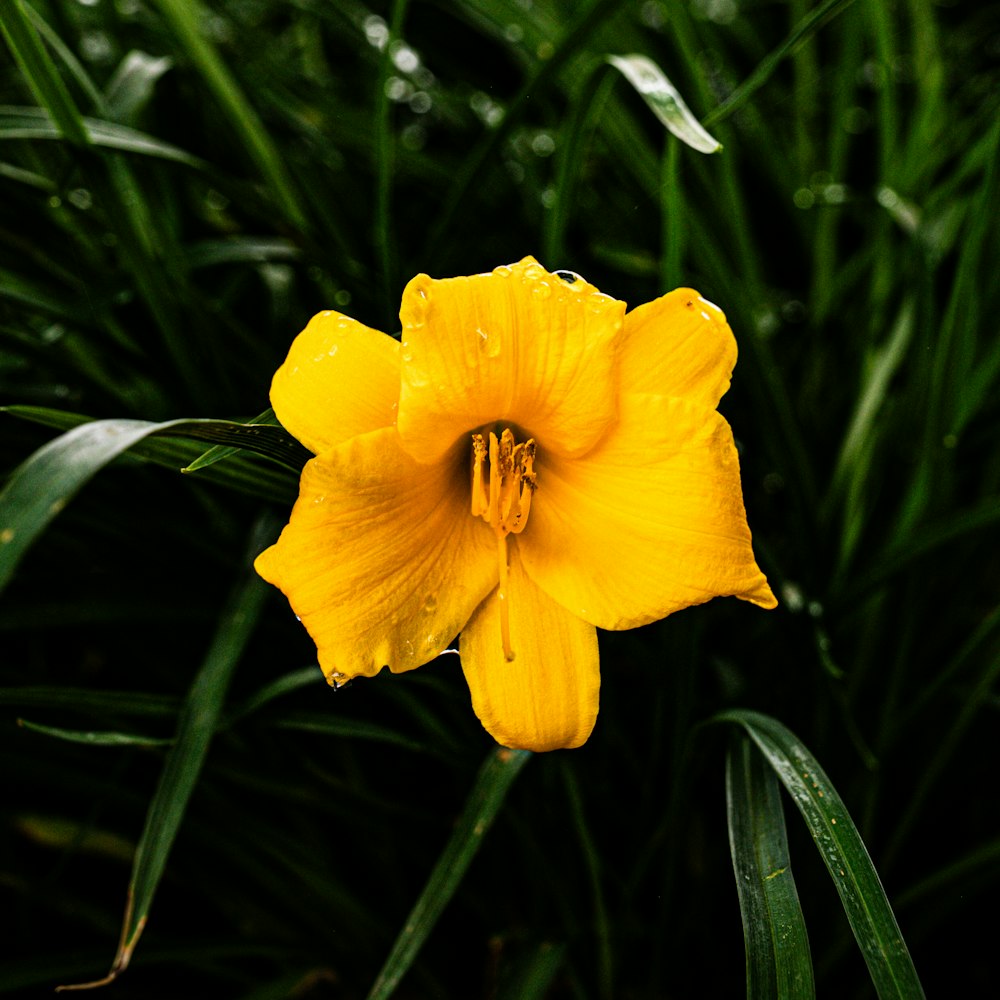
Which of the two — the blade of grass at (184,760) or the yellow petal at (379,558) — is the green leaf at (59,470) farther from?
the blade of grass at (184,760)

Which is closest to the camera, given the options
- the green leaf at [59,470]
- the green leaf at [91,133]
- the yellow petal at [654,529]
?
the green leaf at [59,470]

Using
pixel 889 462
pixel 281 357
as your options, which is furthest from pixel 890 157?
pixel 281 357

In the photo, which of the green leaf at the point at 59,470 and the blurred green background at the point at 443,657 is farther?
the blurred green background at the point at 443,657

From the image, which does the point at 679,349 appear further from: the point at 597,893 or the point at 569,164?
the point at 597,893

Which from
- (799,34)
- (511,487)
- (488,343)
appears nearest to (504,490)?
(511,487)

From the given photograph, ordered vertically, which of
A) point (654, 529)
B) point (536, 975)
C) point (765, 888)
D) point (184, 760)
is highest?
point (654, 529)

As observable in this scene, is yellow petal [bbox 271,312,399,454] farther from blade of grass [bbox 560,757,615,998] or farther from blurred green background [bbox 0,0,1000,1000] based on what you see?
blade of grass [bbox 560,757,615,998]

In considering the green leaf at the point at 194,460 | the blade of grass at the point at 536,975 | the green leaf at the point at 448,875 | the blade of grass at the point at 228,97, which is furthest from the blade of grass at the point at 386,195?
the blade of grass at the point at 536,975

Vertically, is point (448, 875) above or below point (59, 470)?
below
